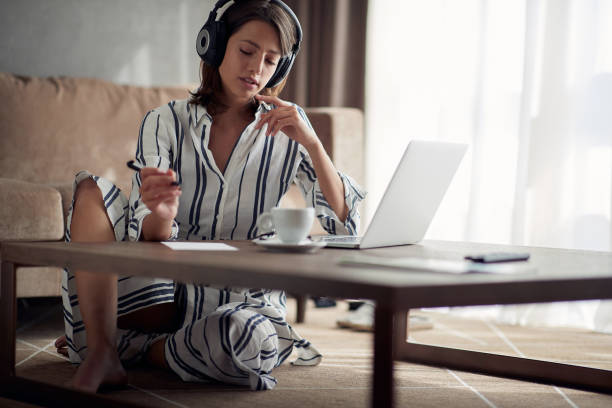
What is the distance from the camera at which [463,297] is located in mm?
847

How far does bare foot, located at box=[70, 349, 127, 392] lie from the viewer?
4.14ft

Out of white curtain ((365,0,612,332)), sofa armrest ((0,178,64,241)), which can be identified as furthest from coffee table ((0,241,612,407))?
white curtain ((365,0,612,332))

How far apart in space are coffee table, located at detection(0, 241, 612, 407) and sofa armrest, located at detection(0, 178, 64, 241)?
0.81 meters

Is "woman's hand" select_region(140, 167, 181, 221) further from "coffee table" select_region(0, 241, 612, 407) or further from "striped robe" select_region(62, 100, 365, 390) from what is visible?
"striped robe" select_region(62, 100, 365, 390)

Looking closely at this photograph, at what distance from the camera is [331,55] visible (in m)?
3.28

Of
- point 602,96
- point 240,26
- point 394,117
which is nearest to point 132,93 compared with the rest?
point 394,117

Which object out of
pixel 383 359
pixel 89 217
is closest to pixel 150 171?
pixel 89 217

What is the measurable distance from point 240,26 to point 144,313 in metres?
0.65

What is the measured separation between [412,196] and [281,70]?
50cm

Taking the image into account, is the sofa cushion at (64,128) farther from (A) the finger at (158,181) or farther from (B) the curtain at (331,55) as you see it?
(A) the finger at (158,181)

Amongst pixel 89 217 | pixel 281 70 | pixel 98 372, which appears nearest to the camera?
pixel 98 372

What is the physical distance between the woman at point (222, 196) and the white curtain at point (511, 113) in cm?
123

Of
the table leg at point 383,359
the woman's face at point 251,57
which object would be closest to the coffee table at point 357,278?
the table leg at point 383,359

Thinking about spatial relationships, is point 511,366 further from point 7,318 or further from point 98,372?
point 7,318
